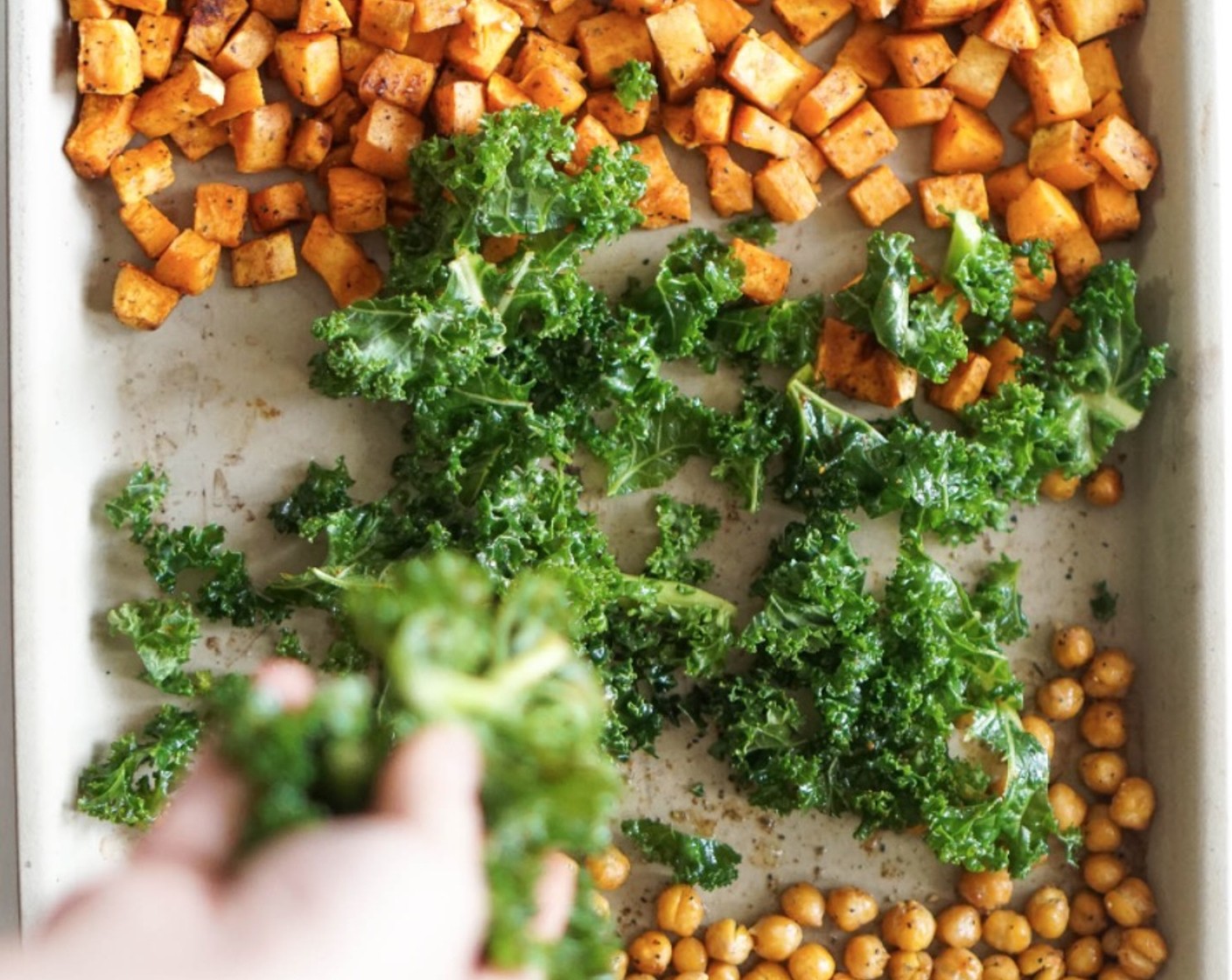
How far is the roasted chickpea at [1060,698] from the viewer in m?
3.96

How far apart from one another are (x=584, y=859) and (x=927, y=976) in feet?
3.46

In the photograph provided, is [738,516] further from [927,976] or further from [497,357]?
[927,976]

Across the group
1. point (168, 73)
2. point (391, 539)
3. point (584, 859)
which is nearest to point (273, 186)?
point (168, 73)

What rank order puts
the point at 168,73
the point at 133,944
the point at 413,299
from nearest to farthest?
1. the point at 133,944
2. the point at 413,299
3. the point at 168,73

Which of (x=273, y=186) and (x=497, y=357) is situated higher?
(x=273, y=186)

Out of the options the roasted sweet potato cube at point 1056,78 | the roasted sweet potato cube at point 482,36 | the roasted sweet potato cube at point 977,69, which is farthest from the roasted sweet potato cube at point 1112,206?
the roasted sweet potato cube at point 482,36

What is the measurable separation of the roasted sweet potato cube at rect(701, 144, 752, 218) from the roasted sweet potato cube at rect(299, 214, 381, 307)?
0.96 meters

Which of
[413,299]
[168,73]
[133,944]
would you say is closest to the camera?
[133,944]

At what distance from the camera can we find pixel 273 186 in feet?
12.3

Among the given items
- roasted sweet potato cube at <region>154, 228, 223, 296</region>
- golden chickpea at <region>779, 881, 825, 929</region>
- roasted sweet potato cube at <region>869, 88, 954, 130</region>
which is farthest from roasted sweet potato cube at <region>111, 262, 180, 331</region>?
golden chickpea at <region>779, 881, 825, 929</region>

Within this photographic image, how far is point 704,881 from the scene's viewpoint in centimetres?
383

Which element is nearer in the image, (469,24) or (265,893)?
(265,893)

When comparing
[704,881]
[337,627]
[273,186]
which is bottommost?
[704,881]

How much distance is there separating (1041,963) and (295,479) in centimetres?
250
